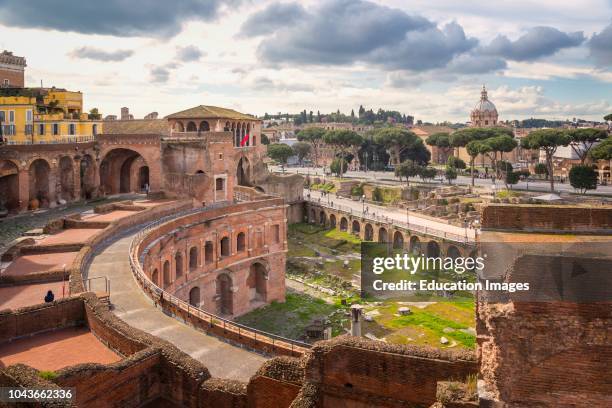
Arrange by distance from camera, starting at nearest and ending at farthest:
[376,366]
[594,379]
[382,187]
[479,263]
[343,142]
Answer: [594,379] < [479,263] < [376,366] < [382,187] < [343,142]

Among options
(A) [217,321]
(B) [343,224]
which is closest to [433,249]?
(B) [343,224]

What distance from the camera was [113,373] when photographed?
1200 cm

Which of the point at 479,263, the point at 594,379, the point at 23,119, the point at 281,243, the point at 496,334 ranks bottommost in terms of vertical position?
the point at 281,243

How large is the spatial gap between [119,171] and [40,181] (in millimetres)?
7829

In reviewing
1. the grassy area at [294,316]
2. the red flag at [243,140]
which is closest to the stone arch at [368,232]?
the red flag at [243,140]

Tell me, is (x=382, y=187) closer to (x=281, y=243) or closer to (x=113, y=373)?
(x=281, y=243)

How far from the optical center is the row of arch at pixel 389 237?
154ft

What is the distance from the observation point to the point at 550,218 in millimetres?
9836

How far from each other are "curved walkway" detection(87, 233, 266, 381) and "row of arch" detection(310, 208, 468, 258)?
99.8ft

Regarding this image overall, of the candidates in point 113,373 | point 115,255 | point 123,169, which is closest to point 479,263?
point 113,373

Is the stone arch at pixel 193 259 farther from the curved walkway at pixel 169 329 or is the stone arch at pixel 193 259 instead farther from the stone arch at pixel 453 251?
the stone arch at pixel 453 251

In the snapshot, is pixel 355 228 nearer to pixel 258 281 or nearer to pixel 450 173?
pixel 258 281

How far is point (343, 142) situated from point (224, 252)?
2338 inches

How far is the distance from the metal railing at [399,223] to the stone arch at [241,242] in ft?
58.9
